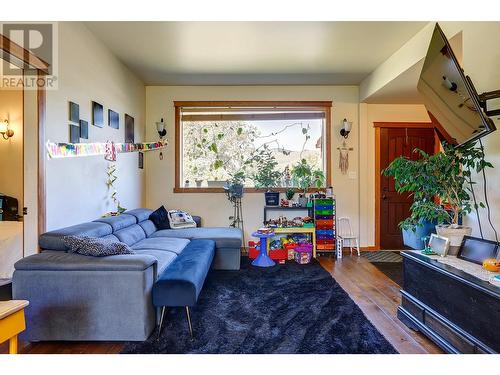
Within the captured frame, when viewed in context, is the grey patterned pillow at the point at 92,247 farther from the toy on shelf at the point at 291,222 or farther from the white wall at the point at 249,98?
the white wall at the point at 249,98

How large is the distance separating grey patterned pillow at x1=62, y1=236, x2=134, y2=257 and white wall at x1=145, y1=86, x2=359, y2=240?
105 inches

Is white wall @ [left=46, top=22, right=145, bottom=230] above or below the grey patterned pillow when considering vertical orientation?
above

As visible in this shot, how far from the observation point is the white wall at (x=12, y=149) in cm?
414

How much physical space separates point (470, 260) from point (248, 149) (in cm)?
354

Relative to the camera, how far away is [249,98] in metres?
4.86

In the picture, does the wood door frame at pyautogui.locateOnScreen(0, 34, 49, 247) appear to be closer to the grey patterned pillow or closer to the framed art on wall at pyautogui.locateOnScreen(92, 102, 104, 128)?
the grey patterned pillow

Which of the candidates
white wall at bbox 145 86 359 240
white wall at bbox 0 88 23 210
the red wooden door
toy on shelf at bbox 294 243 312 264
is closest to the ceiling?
white wall at bbox 145 86 359 240

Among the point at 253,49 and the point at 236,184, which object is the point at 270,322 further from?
the point at 253,49

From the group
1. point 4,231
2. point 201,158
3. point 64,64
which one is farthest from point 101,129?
point 201,158

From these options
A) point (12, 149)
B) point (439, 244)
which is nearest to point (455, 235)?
point (439, 244)

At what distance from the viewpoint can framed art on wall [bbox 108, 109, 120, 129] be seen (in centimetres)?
361

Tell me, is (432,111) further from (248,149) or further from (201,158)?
(201,158)

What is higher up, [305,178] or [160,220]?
[305,178]

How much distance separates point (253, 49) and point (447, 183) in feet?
8.37
